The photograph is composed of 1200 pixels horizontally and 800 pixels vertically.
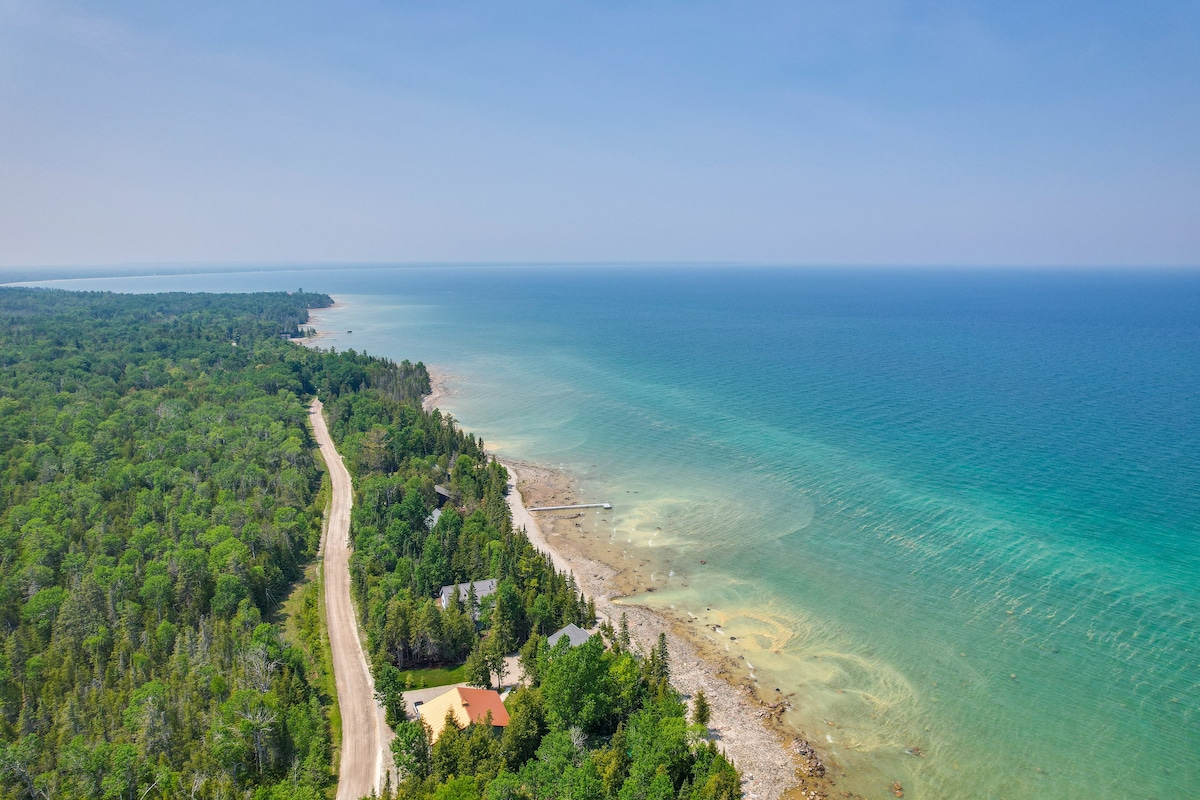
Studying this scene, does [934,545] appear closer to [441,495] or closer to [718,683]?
[718,683]

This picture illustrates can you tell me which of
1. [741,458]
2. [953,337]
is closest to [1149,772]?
[741,458]

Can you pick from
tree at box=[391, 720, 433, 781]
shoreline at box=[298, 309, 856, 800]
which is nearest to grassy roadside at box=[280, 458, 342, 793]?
tree at box=[391, 720, 433, 781]

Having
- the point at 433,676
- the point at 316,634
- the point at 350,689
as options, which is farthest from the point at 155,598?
the point at 433,676

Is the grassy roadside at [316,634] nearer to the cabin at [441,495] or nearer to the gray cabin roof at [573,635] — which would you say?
the cabin at [441,495]

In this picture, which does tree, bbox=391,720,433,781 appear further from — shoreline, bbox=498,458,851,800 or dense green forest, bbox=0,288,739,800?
shoreline, bbox=498,458,851,800

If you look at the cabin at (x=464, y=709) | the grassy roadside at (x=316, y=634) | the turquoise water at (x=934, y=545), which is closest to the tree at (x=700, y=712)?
the turquoise water at (x=934, y=545)
